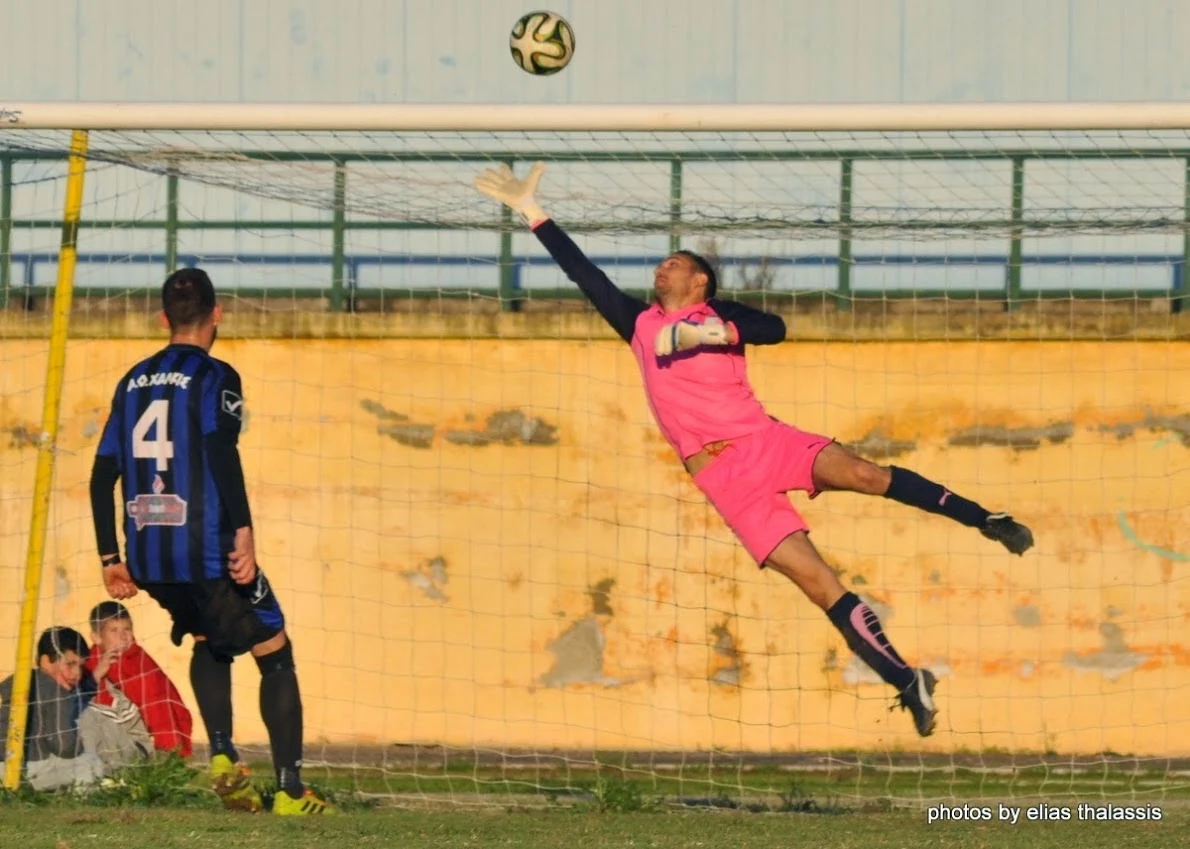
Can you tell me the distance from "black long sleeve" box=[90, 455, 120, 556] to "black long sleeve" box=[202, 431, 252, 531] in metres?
0.46

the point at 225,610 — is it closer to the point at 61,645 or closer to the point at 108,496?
the point at 108,496

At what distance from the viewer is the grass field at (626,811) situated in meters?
6.45

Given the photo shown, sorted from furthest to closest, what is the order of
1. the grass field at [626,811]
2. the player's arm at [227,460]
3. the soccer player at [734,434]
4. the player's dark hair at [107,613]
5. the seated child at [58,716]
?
1. the player's dark hair at [107,613]
2. the seated child at [58,716]
3. the soccer player at [734,434]
4. the player's arm at [227,460]
5. the grass field at [626,811]

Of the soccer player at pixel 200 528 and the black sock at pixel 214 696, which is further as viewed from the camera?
the black sock at pixel 214 696

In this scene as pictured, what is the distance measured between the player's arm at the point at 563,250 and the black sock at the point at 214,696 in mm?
1963

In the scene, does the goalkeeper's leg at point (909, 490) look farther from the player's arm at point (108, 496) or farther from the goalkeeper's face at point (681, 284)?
the player's arm at point (108, 496)

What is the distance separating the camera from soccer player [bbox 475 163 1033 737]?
711cm

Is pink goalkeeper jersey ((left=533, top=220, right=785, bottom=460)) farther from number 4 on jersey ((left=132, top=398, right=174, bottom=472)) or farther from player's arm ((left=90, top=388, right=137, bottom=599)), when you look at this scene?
player's arm ((left=90, top=388, right=137, bottom=599))

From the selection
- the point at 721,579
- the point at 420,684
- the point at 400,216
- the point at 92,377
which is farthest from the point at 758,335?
the point at 92,377

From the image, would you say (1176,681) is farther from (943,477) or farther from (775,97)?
(775,97)

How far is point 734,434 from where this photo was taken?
723 cm

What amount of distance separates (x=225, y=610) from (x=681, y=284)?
2.14m

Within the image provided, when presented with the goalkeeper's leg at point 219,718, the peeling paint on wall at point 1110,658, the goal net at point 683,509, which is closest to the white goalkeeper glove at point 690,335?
the goalkeeper's leg at point 219,718

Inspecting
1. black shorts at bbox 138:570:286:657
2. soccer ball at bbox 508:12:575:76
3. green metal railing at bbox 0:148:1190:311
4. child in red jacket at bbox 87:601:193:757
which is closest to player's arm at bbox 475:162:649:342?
soccer ball at bbox 508:12:575:76
